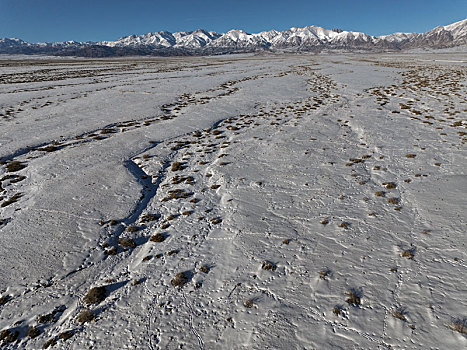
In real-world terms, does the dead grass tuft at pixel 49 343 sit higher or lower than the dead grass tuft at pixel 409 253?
lower

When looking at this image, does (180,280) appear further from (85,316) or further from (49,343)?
(49,343)

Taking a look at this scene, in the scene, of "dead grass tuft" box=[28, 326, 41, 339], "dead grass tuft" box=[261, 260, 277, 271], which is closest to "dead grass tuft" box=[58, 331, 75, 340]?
"dead grass tuft" box=[28, 326, 41, 339]

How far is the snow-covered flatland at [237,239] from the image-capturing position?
7484 millimetres

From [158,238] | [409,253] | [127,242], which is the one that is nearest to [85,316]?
[127,242]

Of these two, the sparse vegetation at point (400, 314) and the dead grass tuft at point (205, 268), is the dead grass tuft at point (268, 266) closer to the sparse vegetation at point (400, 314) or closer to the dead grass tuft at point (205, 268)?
the dead grass tuft at point (205, 268)

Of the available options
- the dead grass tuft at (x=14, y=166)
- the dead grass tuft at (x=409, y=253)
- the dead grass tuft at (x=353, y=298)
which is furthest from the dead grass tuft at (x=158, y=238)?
the dead grass tuft at (x=14, y=166)

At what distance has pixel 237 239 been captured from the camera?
10.9m

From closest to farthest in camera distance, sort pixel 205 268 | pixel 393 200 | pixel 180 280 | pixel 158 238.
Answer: pixel 180 280, pixel 205 268, pixel 158 238, pixel 393 200

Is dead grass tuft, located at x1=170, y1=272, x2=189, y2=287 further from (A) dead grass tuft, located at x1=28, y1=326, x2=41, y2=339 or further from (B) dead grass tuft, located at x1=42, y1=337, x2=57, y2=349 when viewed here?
(A) dead grass tuft, located at x1=28, y1=326, x2=41, y2=339

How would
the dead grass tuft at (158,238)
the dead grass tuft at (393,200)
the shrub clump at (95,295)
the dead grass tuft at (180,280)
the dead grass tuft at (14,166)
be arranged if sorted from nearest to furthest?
the shrub clump at (95,295)
the dead grass tuft at (180,280)
the dead grass tuft at (158,238)
the dead grass tuft at (393,200)
the dead grass tuft at (14,166)

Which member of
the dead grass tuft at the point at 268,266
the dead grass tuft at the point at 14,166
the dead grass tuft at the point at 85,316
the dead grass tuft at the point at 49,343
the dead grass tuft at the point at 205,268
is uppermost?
the dead grass tuft at the point at 14,166

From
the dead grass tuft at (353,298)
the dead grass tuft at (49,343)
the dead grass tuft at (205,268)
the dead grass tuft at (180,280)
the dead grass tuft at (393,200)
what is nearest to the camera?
the dead grass tuft at (49,343)

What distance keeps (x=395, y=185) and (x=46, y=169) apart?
781 inches

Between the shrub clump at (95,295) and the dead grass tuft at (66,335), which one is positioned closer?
the dead grass tuft at (66,335)
